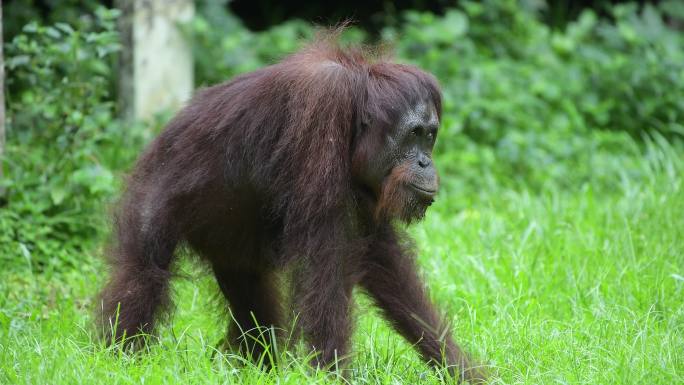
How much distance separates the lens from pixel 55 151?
5199 millimetres

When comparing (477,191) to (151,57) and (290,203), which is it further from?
(290,203)

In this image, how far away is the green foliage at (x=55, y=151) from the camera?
16.1 feet

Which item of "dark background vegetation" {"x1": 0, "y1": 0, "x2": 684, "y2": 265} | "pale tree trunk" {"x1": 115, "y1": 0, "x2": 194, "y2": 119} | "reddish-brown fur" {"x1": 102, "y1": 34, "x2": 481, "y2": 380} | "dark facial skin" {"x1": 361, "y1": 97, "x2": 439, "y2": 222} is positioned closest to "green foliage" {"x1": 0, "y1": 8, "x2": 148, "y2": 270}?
"dark background vegetation" {"x1": 0, "y1": 0, "x2": 684, "y2": 265}

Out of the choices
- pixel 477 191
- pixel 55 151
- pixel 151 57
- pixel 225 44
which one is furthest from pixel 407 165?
pixel 225 44

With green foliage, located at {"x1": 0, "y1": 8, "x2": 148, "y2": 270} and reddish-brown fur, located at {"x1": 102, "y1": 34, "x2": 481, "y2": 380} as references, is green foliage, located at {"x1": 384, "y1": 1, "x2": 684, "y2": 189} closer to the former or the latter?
green foliage, located at {"x1": 0, "y1": 8, "x2": 148, "y2": 270}

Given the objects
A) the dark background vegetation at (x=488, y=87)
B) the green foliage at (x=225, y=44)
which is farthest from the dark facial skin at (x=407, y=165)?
the green foliage at (x=225, y=44)

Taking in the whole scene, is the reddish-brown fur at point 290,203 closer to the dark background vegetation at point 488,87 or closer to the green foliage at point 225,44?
the dark background vegetation at point 488,87

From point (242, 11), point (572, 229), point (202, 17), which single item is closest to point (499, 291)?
point (572, 229)

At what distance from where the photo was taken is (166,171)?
3607 millimetres

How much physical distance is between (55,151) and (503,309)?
2.62 metres

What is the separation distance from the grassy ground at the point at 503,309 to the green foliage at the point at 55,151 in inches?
9.0

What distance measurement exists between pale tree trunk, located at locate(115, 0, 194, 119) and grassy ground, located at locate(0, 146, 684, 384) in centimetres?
183

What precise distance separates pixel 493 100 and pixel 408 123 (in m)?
4.30

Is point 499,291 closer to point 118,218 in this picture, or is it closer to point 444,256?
point 444,256
